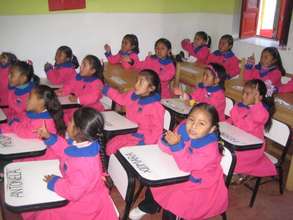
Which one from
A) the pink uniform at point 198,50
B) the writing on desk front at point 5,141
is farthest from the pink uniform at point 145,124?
the pink uniform at point 198,50

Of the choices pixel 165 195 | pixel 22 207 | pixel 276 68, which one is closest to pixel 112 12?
pixel 276 68

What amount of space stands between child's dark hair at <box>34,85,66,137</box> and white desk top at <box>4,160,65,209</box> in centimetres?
48

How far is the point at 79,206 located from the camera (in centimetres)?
158

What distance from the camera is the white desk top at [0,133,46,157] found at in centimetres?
190

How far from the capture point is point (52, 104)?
87.7 inches

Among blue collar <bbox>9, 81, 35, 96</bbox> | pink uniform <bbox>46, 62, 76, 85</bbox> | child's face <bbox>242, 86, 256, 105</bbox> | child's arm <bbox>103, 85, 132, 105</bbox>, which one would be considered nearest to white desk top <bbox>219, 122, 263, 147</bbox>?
child's face <bbox>242, 86, 256, 105</bbox>

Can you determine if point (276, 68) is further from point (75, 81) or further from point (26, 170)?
point (26, 170)

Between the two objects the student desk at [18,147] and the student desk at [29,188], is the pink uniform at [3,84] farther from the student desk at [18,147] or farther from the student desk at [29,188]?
the student desk at [29,188]

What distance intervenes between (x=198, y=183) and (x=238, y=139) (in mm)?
579

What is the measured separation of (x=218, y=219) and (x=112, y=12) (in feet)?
11.7

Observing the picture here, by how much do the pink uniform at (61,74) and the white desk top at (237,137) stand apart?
6.04 feet

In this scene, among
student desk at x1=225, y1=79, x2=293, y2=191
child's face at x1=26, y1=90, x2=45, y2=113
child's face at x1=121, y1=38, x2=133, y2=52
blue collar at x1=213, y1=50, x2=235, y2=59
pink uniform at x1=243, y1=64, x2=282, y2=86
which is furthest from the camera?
blue collar at x1=213, y1=50, x2=235, y2=59

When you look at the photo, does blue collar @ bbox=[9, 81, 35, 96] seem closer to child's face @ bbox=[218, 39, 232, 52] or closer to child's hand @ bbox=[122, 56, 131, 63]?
child's hand @ bbox=[122, 56, 131, 63]

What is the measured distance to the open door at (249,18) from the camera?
543cm
